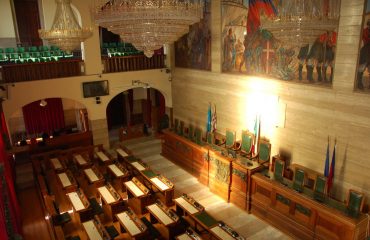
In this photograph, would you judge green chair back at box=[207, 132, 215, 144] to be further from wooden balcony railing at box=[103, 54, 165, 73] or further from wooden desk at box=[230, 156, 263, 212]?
wooden balcony railing at box=[103, 54, 165, 73]

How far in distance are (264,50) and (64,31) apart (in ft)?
16.7

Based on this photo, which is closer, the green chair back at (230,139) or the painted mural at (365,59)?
the painted mural at (365,59)

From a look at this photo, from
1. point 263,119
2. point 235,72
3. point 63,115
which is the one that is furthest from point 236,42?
point 63,115

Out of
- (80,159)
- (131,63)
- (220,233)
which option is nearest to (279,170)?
(220,233)

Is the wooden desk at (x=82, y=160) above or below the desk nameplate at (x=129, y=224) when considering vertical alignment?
above

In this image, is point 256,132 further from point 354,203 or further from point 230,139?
point 354,203

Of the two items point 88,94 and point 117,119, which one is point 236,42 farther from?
point 117,119

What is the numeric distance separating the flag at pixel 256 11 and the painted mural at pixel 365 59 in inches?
93.4

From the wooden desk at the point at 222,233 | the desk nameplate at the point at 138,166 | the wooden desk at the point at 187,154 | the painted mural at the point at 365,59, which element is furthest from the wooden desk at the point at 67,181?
the painted mural at the point at 365,59

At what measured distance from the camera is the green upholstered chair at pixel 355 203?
6137 millimetres

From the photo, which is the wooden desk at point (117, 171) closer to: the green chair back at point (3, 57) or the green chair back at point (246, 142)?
the green chair back at point (246, 142)

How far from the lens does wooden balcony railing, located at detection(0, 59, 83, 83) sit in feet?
34.1

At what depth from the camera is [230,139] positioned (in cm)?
985

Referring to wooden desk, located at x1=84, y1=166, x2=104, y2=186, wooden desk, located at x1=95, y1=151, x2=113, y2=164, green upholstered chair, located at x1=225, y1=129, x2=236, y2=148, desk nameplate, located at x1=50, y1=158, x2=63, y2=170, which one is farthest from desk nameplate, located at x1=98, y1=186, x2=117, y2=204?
green upholstered chair, located at x1=225, y1=129, x2=236, y2=148
